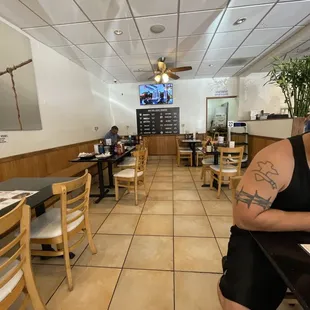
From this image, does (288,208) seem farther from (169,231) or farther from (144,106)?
(144,106)

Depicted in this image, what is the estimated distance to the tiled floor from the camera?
1.43m

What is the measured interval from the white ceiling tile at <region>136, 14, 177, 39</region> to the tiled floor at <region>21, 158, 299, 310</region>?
9.79 ft

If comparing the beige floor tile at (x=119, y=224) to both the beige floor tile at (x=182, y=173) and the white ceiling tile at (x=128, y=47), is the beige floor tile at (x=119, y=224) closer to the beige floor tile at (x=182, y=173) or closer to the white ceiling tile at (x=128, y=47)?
the beige floor tile at (x=182, y=173)

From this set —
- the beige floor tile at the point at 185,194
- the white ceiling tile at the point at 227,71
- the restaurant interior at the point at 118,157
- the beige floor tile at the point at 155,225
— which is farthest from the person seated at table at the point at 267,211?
the white ceiling tile at the point at 227,71

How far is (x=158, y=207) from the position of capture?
118 inches

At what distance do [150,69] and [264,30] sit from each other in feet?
9.81

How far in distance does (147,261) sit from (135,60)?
4.51m

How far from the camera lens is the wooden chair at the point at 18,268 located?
2.98 feet

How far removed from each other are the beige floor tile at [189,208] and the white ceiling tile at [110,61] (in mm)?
3723

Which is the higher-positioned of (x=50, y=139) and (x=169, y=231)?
(x=50, y=139)

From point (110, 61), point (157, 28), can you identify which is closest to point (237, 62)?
point (157, 28)

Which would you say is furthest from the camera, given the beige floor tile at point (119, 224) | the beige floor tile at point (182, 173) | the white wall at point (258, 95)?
the white wall at point (258, 95)

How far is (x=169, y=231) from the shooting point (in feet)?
7.57

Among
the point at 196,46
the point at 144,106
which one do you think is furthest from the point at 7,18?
the point at 144,106
